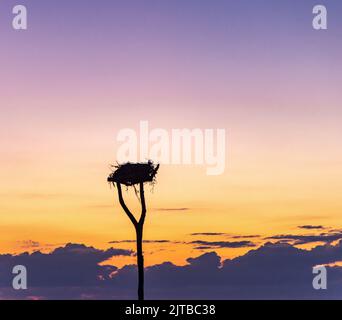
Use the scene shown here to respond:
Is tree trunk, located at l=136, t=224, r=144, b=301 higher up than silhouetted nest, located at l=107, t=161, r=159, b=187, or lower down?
lower down

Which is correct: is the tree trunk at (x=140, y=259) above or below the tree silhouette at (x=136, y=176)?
below

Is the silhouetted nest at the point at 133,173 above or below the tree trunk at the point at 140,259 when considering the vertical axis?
above

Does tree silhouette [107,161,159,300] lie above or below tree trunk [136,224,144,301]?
above

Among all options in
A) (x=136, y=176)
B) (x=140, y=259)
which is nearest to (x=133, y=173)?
(x=136, y=176)

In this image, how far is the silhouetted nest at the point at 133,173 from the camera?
32.5 metres

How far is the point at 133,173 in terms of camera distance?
32625mm

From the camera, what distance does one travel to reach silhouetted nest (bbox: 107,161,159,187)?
107 ft

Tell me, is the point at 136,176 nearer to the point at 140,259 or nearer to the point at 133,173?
the point at 133,173

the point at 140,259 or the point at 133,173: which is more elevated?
the point at 133,173

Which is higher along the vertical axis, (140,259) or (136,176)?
(136,176)
